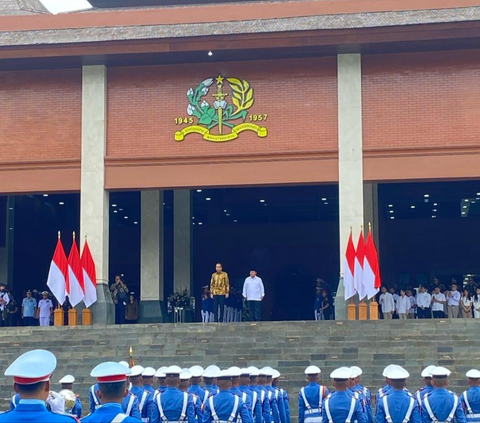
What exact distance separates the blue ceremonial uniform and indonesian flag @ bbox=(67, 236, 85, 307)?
15193 mm

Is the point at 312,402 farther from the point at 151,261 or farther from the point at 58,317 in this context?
the point at 151,261

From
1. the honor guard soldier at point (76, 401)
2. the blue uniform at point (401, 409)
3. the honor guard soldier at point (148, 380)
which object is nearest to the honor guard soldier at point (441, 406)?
the blue uniform at point (401, 409)

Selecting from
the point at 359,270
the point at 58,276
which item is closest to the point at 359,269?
the point at 359,270

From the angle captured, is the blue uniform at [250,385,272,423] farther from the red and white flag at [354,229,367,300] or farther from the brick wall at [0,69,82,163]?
the brick wall at [0,69,82,163]

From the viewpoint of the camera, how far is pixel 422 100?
26000 mm

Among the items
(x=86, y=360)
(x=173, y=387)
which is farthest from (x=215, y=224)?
(x=173, y=387)

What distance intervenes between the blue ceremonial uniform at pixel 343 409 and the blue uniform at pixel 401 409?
334 mm

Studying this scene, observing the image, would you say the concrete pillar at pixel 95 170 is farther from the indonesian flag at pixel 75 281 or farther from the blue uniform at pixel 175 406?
the blue uniform at pixel 175 406

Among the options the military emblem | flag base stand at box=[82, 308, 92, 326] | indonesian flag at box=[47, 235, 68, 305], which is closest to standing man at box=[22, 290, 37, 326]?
flag base stand at box=[82, 308, 92, 326]

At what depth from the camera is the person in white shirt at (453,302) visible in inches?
1064

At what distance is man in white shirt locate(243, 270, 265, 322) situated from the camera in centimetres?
2519

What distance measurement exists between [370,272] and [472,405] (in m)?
12.3

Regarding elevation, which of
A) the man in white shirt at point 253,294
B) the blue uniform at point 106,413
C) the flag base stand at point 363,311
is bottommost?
the blue uniform at point 106,413

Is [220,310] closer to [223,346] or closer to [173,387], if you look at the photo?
[223,346]
